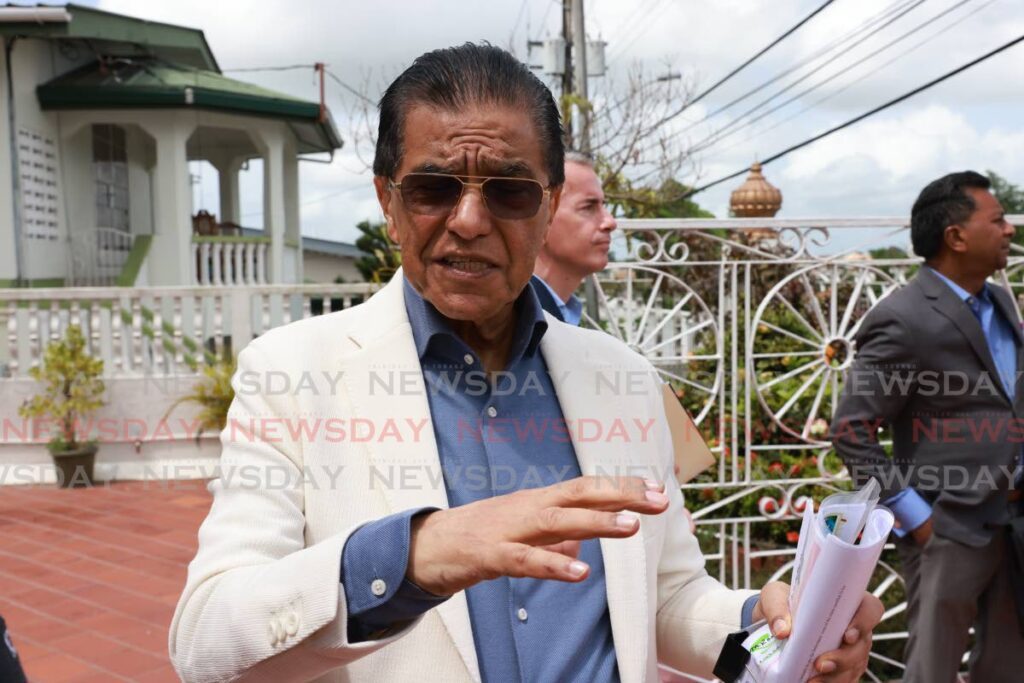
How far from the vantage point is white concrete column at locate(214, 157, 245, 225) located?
12.6 m

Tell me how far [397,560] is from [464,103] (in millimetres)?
713

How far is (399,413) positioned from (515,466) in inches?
8.3

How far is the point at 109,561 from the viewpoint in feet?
15.7

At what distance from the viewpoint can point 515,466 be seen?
4.58ft

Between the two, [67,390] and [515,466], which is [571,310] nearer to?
[515,466]

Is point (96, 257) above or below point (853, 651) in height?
above

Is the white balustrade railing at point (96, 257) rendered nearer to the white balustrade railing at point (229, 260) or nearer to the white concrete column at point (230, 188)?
the white balustrade railing at point (229, 260)

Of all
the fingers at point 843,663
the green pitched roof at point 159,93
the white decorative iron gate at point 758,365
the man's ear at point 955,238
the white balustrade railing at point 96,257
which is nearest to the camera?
the fingers at point 843,663

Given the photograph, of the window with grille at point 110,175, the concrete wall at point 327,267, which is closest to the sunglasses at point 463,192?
the window with grille at point 110,175

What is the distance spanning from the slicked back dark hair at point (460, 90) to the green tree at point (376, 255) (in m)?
4.41

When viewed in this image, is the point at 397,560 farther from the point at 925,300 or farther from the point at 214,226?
the point at 214,226

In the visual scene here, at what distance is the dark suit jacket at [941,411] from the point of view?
A: 2.85 m

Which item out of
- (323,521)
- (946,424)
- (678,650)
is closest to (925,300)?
(946,424)

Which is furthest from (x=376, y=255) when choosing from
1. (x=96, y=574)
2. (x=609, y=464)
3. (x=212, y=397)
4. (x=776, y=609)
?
(x=776, y=609)
